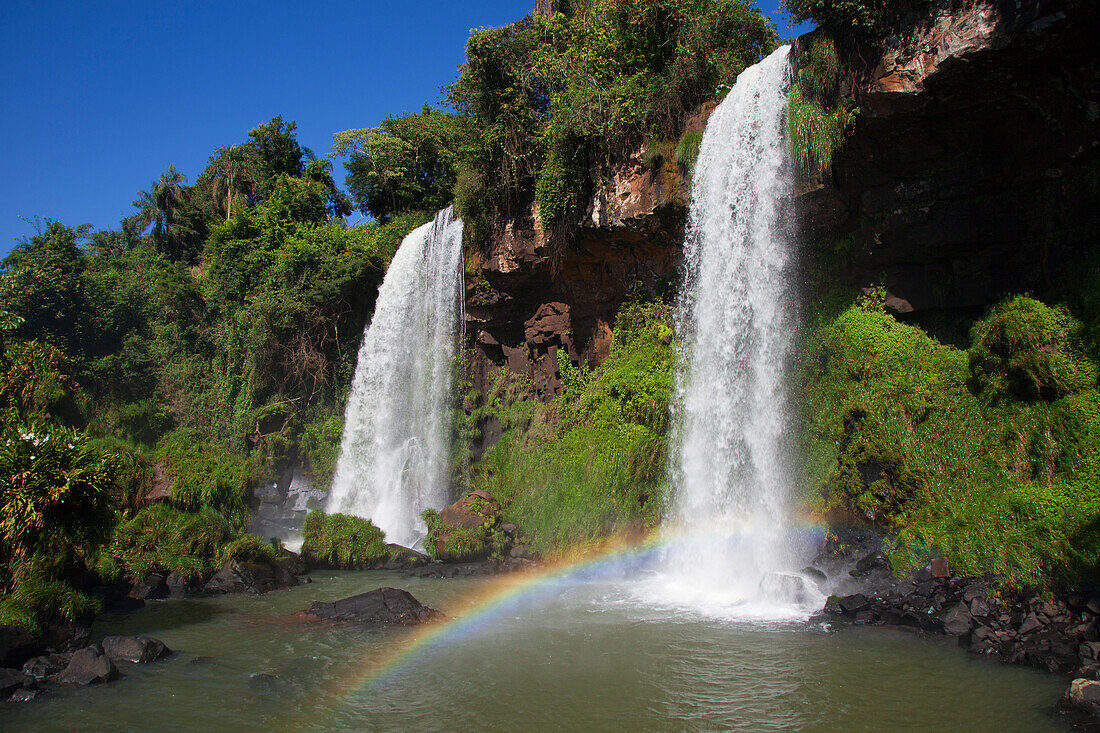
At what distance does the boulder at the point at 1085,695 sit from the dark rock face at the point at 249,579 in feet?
42.5

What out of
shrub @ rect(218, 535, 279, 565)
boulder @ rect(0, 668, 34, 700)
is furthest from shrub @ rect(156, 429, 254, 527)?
boulder @ rect(0, 668, 34, 700)

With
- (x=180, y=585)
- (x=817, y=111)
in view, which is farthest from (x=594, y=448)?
(x=180, y=585)

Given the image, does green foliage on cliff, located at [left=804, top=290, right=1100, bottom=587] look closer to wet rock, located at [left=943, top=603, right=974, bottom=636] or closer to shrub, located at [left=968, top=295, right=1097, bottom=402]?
shrub, located at [left=968, top=295, right=1097, bottom=402]

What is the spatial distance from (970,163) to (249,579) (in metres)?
16.2

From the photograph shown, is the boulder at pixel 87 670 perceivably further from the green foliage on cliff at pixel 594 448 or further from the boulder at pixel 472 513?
the green foliage on cliff at pixel 594 448

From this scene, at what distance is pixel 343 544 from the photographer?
1600cm

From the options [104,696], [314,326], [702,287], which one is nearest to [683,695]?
[104,696]

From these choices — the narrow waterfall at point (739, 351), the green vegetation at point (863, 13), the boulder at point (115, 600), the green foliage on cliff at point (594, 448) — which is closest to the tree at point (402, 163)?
the green foliage on cliff at point (594, 448)

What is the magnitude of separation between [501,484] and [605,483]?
3.96 meters

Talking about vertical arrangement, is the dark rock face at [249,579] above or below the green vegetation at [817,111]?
below

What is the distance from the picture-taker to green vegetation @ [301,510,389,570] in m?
15.9

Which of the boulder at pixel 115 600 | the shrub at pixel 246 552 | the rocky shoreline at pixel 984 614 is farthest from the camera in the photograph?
the shrub at pixel 246 552

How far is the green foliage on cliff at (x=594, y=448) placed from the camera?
15875 mm

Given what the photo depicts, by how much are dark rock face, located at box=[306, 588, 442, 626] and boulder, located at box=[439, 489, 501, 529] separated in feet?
15.6
